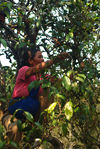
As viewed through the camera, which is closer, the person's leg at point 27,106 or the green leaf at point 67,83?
the green leaf at point 67,83

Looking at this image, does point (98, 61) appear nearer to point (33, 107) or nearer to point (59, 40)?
point (59, 40)

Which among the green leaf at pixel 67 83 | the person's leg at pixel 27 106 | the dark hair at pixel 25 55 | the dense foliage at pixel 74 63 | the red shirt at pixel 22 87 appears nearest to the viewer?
the green leaf at pixel 67 83

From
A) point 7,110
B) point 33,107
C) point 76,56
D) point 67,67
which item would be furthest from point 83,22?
point 7,110

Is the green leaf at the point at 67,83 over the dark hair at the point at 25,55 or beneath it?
beneath

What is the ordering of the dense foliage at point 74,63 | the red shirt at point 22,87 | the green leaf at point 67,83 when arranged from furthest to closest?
1. the red shirt at point 22,87
2. the dense foliage at point 74,63
3. the green leaf at point 67,83

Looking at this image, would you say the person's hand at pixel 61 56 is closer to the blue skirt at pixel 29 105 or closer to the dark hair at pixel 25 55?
the blue skirt at pixel 29 105

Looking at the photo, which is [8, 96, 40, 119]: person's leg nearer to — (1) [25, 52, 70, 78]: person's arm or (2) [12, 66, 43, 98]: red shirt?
(2) [12, 66, 43, 98]: red shirt

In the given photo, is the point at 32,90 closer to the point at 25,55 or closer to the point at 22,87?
the point at 22,87

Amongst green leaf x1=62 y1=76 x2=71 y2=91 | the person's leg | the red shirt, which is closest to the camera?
green leaf x1=62 y1=76 x2=71 y2=91

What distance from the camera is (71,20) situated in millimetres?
2131

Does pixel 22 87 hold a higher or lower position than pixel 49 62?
lower

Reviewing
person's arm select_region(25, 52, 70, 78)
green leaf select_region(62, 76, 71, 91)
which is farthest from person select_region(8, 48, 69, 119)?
green leaf select_region(62, 76, 71, 91)

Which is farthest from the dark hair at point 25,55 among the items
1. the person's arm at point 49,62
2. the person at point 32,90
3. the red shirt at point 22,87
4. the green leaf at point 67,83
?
the green leaf at point 67,83

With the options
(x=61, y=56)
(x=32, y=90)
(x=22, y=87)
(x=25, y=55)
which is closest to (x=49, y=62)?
(x=61, y=56)
